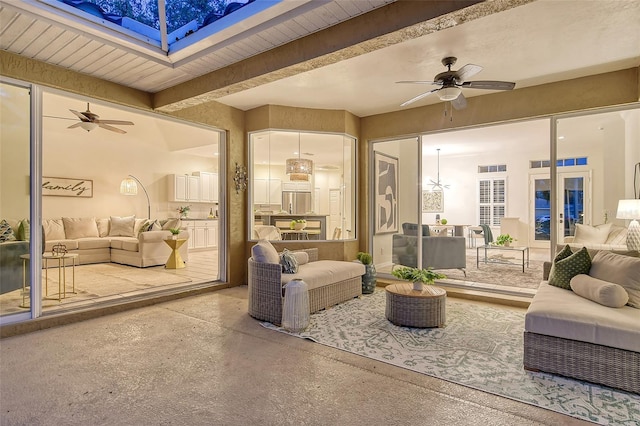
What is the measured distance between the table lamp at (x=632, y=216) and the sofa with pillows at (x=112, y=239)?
7.67 m

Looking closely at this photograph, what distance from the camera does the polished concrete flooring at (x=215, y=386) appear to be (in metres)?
2.06

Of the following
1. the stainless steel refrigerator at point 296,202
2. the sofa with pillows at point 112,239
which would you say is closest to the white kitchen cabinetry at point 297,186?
the stainless steel refrigerator at point 296,202

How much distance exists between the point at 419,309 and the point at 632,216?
299cm

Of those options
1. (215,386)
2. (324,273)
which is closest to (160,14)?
(324,273)

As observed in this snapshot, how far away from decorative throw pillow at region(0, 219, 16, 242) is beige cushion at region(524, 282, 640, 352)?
5053 mm

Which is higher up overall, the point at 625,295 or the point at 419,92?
the point at 419,92

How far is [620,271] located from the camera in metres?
2.91

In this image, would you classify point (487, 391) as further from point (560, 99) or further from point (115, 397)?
point (560, 99)

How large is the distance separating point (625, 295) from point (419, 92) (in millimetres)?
3486

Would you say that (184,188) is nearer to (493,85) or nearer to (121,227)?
(121,227)

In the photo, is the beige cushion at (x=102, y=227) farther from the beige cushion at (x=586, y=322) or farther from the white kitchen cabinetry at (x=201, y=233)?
the beige cushion at (x=586, y=322)

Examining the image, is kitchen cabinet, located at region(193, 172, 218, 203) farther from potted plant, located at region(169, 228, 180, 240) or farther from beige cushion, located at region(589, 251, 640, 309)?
beige cushion, located at region(589, 251, 640, 309)

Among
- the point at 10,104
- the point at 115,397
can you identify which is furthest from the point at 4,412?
the point at 10,104

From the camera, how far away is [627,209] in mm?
4223
